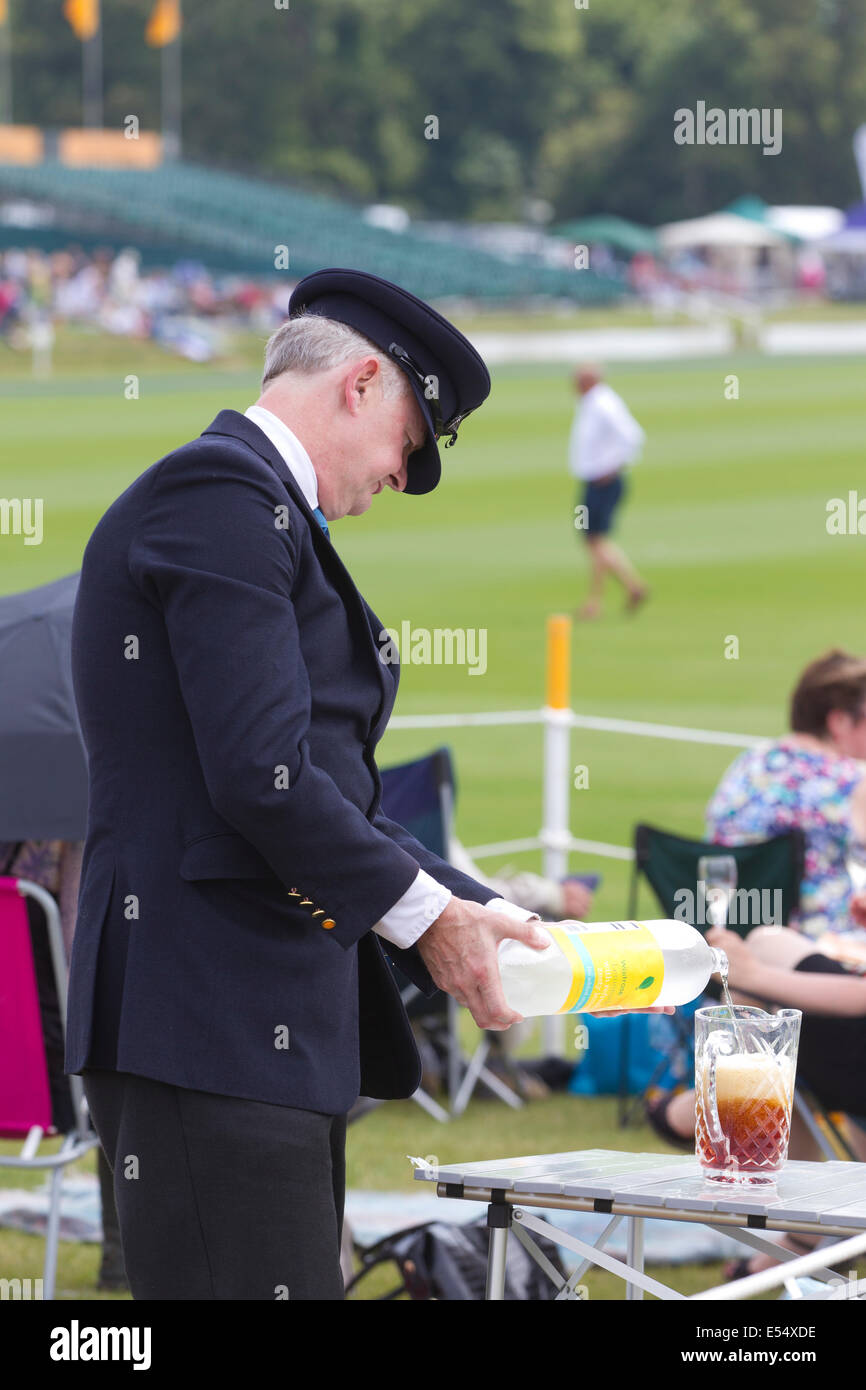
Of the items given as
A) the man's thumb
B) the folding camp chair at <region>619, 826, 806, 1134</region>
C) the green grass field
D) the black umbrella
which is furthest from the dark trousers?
the folding camp chair at <region>619, 826, 806, 1134</region>

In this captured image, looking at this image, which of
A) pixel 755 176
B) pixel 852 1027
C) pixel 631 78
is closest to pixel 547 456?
pixel 852 1027

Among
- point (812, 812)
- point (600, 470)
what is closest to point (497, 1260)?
point (812, 812)

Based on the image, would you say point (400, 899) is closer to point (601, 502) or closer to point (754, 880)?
point (754, 880)

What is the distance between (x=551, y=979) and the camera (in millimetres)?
2980

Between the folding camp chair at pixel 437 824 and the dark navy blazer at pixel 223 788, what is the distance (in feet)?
12.1

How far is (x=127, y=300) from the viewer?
2064 inches

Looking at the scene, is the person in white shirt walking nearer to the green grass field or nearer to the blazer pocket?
the green grass field

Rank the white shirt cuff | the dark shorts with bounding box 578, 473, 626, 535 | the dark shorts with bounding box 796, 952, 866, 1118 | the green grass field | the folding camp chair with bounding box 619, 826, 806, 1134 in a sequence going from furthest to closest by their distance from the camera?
1. the dark shorts with bounding box 578, 473, 626, 535
2. the green grass field
3. the folding camp chair with bounding box 619, 826, 806, 1134
4. the dark shorts with bounding box 796, 952, 866, 1118
5. the white shirt cuff

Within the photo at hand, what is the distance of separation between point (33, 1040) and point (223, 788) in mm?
2219

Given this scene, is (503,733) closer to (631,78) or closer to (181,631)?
(181,631)

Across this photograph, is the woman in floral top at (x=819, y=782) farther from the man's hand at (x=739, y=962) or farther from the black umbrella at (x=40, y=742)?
the black umbrella at (x=40, y=742)

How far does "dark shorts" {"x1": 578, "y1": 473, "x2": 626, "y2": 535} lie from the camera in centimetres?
1789

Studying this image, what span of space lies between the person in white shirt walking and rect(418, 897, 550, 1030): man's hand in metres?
15.1

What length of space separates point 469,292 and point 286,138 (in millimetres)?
29135
